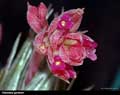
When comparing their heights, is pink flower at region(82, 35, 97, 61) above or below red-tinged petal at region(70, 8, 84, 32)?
below

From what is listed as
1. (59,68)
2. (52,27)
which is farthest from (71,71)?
(52,27)

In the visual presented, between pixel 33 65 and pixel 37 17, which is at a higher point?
pixel 37 17

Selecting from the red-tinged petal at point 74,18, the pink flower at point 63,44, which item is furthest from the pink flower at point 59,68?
the red-tinged petal at point 74,18

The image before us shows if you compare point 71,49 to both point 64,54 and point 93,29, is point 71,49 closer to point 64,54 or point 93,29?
point 64,54

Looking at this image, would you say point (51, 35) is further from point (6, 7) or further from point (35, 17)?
point (6, 7)

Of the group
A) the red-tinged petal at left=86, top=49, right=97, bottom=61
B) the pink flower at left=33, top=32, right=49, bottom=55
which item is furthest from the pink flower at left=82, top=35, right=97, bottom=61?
the pink flower at left=33, top=32, right=49, bottom=55

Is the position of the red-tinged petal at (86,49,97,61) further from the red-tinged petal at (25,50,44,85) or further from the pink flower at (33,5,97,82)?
the red-tinged petal at (25,50,44,85)
